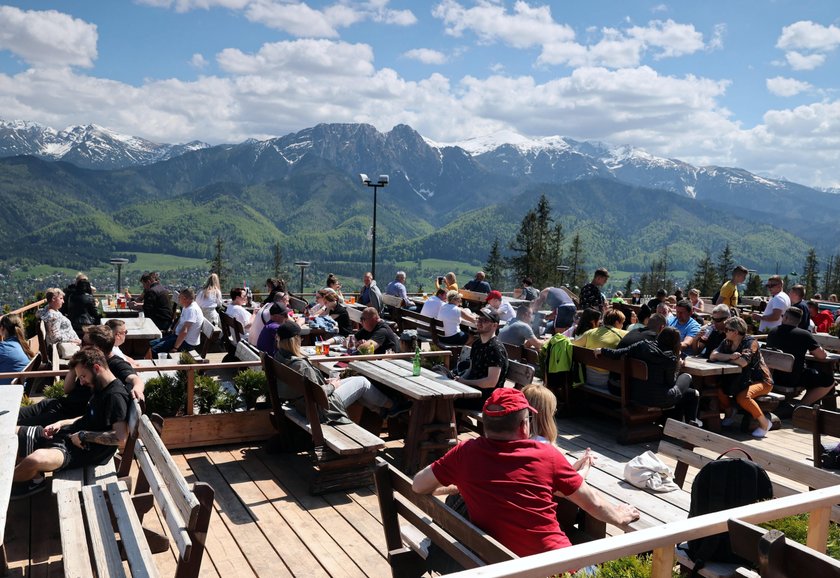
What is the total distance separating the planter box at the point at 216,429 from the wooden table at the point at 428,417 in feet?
4.51

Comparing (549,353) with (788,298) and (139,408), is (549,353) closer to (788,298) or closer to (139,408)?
(139,408)

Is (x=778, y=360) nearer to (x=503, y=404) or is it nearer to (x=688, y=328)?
(x=688, y=328)

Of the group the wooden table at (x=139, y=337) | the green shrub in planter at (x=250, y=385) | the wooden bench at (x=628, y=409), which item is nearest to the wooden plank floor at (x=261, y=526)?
the green shrub in planter at (x=250, y=385)

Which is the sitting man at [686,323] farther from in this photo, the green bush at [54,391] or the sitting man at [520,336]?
the green bush at [54,391]

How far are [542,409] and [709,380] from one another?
446 cm

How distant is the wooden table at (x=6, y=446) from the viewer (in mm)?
3328

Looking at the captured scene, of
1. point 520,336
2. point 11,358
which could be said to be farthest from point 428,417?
point 11,358

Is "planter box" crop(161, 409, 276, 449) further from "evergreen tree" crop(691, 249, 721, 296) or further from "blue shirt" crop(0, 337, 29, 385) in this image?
"evergreen tree" crop(691, 249, 721, 296)

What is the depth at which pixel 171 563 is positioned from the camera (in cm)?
441

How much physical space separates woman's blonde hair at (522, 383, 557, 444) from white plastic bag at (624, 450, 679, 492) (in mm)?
555

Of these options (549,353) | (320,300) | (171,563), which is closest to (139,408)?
(171,563)

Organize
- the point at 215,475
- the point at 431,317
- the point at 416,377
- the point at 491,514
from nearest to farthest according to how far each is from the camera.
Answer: the point at 491,514, the point at 215,475, the point at 416,377, the point at 431,317

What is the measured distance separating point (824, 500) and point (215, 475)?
477 centimetres

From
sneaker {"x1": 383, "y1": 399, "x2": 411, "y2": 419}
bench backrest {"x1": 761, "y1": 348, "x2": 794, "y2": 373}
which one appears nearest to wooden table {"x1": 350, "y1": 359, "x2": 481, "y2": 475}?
sneaker {"x1": 383, "y1": 399, "x2": 411, "y2": 419}
